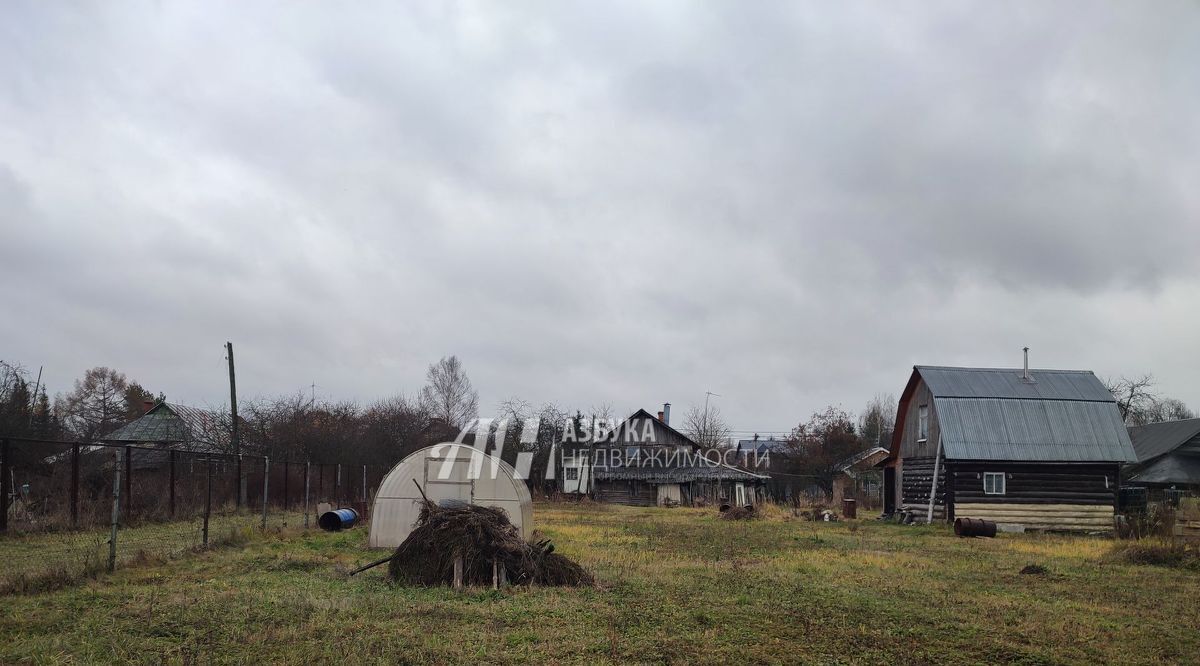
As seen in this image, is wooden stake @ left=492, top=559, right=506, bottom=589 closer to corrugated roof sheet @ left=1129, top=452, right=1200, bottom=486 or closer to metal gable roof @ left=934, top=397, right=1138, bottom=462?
metal gable roof @ left=934, top=397, right=1138, bottom=462

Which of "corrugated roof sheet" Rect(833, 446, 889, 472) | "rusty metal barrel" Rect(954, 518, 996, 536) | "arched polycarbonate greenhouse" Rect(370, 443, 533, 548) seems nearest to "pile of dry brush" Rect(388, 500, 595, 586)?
"arched polycarbonate greenhouse" Rect(370, 443, 533, 548)

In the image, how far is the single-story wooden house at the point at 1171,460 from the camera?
1523 inches

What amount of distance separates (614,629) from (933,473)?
2502 centimetres

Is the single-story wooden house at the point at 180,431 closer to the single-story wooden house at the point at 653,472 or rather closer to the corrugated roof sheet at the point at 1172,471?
the single-story wooden house at the point at 653,472

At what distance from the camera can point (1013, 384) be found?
33688 mm

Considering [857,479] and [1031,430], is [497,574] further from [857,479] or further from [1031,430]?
[857,479]

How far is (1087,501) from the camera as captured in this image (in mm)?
30547

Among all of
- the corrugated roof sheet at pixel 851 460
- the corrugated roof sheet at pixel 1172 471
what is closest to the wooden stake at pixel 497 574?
the corrugated roof sheet at pixel 1172 471

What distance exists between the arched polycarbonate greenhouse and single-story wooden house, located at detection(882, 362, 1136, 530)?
57.8 feet

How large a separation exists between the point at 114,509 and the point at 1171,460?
43155 mm

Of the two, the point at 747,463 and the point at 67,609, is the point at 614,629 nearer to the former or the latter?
the point at 67,609

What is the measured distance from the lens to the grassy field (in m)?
8.88

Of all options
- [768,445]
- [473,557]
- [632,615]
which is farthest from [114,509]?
[768,445]

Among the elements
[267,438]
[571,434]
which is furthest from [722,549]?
[571,434]
